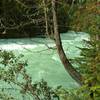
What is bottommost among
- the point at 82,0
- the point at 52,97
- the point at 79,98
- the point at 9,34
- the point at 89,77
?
the point at 9,34

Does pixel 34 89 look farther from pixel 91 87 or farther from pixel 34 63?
pixel 34 63

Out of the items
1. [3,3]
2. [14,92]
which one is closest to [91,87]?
Answer: [14,92]

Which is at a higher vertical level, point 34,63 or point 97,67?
point 97,67

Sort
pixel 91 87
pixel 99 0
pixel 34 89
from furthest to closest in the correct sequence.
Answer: pixel 34 89, pixel 99 0, pixel 91 87

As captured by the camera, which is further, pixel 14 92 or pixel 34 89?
pixel 14 92

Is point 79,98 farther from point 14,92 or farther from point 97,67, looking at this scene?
point 14,92

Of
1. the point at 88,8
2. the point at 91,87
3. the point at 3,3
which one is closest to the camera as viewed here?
the point at 91,87

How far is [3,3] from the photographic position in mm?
13758

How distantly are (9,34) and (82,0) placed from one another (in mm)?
10574

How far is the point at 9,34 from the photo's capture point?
1416cm

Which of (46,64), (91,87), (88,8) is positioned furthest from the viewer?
(46,64)

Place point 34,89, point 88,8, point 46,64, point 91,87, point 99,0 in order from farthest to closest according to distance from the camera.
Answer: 1. point 46,64
2. point 34,89
3. point 88,8
4. point 99,0
5. point 91,87

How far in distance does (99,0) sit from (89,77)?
631mm

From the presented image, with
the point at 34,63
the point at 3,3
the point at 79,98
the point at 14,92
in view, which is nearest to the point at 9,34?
the point at 3,3
